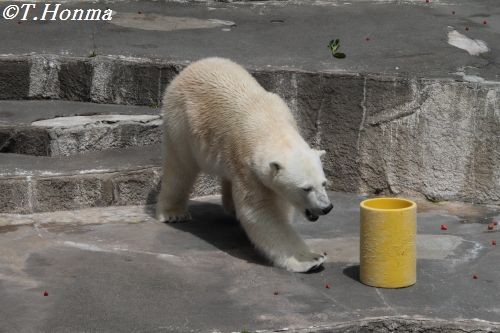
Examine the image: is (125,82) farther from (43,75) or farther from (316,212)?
(316,212)

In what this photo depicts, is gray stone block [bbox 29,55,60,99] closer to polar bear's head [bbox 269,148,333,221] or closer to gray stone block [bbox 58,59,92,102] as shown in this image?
gray stone block [bbox 58,59,92,102]

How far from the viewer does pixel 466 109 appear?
5996mm

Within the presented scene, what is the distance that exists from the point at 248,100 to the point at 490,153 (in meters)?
1.83

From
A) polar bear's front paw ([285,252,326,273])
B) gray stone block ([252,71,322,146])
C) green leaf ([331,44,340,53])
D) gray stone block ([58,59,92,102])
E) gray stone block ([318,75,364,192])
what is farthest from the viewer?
gray stone block ([58,59,92,102])

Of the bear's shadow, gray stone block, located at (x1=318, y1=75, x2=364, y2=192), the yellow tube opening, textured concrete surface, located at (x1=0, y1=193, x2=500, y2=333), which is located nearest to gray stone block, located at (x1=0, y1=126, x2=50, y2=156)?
textured concrete surface, located at (x1=0, y1=193, x2=500, y2=333)

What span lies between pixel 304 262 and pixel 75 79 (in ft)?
10.1

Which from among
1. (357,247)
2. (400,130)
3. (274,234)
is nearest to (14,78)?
(400,130)

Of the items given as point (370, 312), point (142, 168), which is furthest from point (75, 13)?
point (370, 312)

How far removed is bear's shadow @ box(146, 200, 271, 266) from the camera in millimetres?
5105

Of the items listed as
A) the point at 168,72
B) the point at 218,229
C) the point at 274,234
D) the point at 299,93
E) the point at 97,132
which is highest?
the point at 168,72

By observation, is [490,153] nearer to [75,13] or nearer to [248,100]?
[248,100]

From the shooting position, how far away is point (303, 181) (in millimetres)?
4602

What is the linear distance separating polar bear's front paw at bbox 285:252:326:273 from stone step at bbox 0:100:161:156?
2096 mm

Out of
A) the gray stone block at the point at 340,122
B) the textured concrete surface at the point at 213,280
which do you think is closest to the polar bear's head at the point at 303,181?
the textured concrete surface at the point at 213,280
